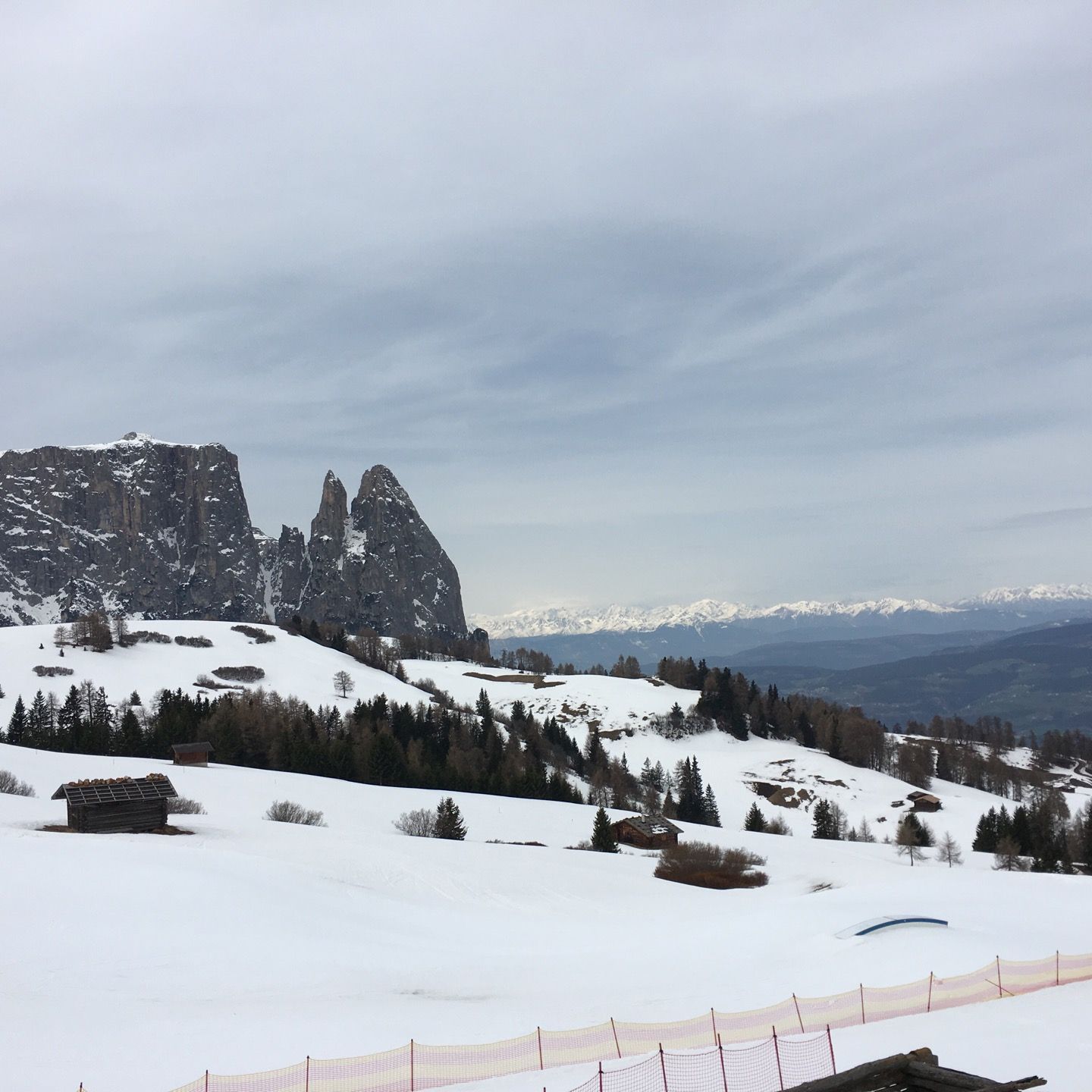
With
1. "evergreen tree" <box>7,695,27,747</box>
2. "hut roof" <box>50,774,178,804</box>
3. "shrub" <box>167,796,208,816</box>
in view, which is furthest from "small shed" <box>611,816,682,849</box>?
"evergreen tree" <box>7,695,27,747</box>

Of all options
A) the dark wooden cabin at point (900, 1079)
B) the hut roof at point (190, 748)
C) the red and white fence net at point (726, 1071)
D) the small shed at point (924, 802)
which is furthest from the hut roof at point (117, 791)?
the small shed at point (924, 802)

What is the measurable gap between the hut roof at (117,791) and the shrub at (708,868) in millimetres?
32530

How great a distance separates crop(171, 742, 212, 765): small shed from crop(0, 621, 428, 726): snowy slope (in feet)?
141

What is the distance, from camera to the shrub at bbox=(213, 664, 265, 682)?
140m

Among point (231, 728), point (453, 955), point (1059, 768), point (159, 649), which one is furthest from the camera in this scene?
point (1059, 768)

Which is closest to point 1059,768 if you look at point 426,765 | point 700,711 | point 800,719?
point 800,719

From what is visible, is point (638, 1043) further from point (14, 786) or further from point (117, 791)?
point (14, 786)

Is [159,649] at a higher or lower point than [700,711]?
Answer: higher

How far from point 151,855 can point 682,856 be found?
117 feet

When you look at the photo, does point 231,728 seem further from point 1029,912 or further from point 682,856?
point 1029,912

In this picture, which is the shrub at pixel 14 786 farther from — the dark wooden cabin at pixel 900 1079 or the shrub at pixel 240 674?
the shrub at pixel 240 674

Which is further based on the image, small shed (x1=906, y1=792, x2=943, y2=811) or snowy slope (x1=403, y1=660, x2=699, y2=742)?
snowy slope (x1=403, y1=660, x2=699, y2=742)

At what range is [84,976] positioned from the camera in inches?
801

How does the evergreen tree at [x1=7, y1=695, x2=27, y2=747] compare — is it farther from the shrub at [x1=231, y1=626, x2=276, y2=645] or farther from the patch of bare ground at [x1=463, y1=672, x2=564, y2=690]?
the patch of bare ground at [x1=463, y1=672, x2=564, y2=690]
